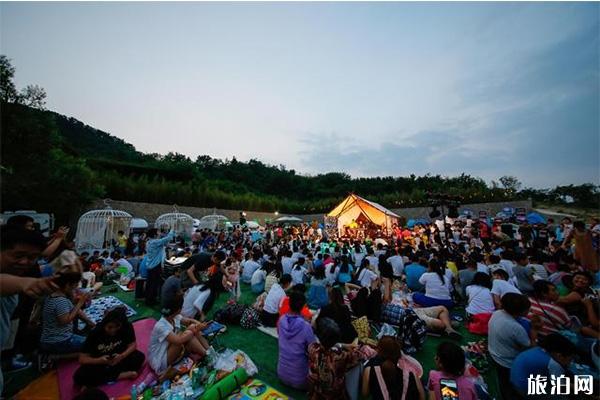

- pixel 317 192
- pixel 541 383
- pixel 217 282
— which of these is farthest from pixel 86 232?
pixel 317 192

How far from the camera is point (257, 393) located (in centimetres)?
271

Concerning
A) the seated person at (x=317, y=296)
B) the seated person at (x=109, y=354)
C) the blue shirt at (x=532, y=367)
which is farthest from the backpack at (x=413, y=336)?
the seated person at (x=109, y=354)

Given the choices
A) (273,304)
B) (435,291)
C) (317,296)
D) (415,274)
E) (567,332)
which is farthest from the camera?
(415,274)

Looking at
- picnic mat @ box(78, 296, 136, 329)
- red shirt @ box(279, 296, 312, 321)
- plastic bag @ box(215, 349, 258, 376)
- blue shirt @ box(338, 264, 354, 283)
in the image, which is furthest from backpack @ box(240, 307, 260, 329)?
blue shirt @ box(338, 264, 354, 283)

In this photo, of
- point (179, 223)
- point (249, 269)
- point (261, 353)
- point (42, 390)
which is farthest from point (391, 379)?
point (179, 223)

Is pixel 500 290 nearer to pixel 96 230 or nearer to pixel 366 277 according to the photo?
pixel 366 277

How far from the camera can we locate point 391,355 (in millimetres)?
2068

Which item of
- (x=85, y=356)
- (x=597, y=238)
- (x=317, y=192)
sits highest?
(x=317, y=192)

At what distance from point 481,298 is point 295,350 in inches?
139

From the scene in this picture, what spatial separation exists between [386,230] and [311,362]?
51.5 feet

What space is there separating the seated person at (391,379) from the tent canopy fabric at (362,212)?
576 inches

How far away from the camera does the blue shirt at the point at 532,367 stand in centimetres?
211

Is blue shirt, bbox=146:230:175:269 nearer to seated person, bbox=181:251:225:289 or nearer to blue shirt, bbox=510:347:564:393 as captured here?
seated person, bbox=181:251:225:289

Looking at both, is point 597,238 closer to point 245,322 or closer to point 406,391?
point 406,391
